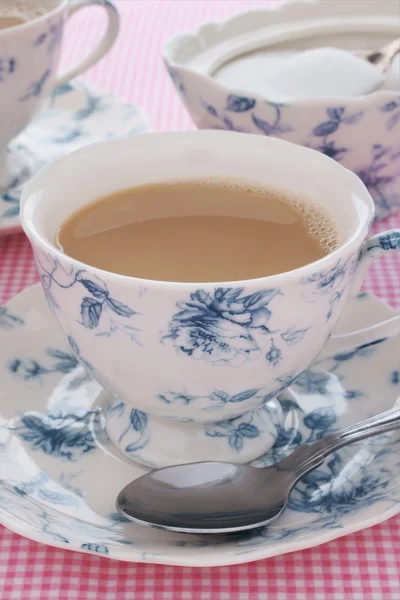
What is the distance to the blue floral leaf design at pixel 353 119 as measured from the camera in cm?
100

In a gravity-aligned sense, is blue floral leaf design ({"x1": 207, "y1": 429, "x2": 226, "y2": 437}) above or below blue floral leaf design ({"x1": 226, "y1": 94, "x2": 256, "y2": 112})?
below

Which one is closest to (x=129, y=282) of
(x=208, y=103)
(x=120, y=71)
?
(x=208, y=103)

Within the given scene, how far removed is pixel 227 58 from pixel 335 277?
24.0 inches

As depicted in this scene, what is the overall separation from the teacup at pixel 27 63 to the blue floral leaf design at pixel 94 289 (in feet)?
1.78

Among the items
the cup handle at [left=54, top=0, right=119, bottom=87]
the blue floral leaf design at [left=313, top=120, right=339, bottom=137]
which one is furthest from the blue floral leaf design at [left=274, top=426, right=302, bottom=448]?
the cup handle at [left=54, top=0, right=119, bottom=87]

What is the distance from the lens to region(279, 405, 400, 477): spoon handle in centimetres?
71

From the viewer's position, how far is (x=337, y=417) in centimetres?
81

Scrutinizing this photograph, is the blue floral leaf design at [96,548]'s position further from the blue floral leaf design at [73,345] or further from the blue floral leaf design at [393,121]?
the blue floral leaf design at [393,121]

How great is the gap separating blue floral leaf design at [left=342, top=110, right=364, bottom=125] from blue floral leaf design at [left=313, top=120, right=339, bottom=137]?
0.4 inches

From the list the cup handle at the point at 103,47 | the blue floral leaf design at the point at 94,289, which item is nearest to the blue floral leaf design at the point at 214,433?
the blue floral leaf design at the point at 94,289

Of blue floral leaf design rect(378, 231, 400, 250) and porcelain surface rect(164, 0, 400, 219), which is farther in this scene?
porcelain surface rect(164, 0, 400, 219)

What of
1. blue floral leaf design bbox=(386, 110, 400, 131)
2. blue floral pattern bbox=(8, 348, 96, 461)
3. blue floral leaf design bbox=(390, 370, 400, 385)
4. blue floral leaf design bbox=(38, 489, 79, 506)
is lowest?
blue floral leaf design bbox=(390, 370, 400, 385)

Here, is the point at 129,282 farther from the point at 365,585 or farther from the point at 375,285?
the point at 375,285

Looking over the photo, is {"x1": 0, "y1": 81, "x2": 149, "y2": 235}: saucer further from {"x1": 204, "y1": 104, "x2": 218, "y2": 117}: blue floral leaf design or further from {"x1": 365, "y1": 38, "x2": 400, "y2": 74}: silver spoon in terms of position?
{"x1": 365, "y1": 38, "x2": 400, "y2": 74}: silver spoon
